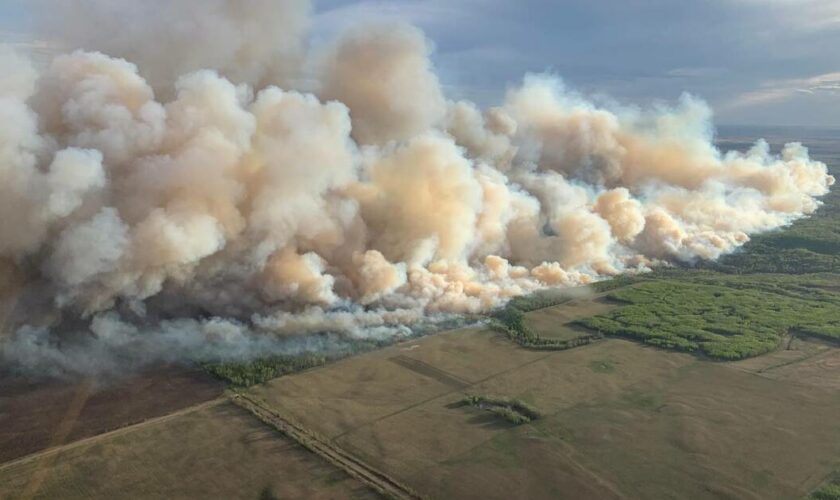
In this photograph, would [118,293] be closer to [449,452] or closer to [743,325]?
[449,452]

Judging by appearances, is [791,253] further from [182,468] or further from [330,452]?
[182,468]

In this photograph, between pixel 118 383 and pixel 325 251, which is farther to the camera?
pixel 325 251

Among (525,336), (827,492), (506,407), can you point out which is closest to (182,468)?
(506,407)

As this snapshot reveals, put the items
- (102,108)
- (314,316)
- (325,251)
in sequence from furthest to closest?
1. (325,251)
2. (314,316)
3. (102,108)

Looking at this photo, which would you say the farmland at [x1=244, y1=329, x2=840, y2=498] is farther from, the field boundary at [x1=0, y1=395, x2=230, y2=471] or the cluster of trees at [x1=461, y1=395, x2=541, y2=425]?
the field boundary at [x1=0, y1=395, x2=230, y2=471]

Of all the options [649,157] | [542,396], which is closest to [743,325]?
[542,396]

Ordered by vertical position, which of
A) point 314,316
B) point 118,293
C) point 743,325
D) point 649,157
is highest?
point 649,157

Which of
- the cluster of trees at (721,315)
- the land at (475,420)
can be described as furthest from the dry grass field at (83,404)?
the cluster of trees at (721,315)
